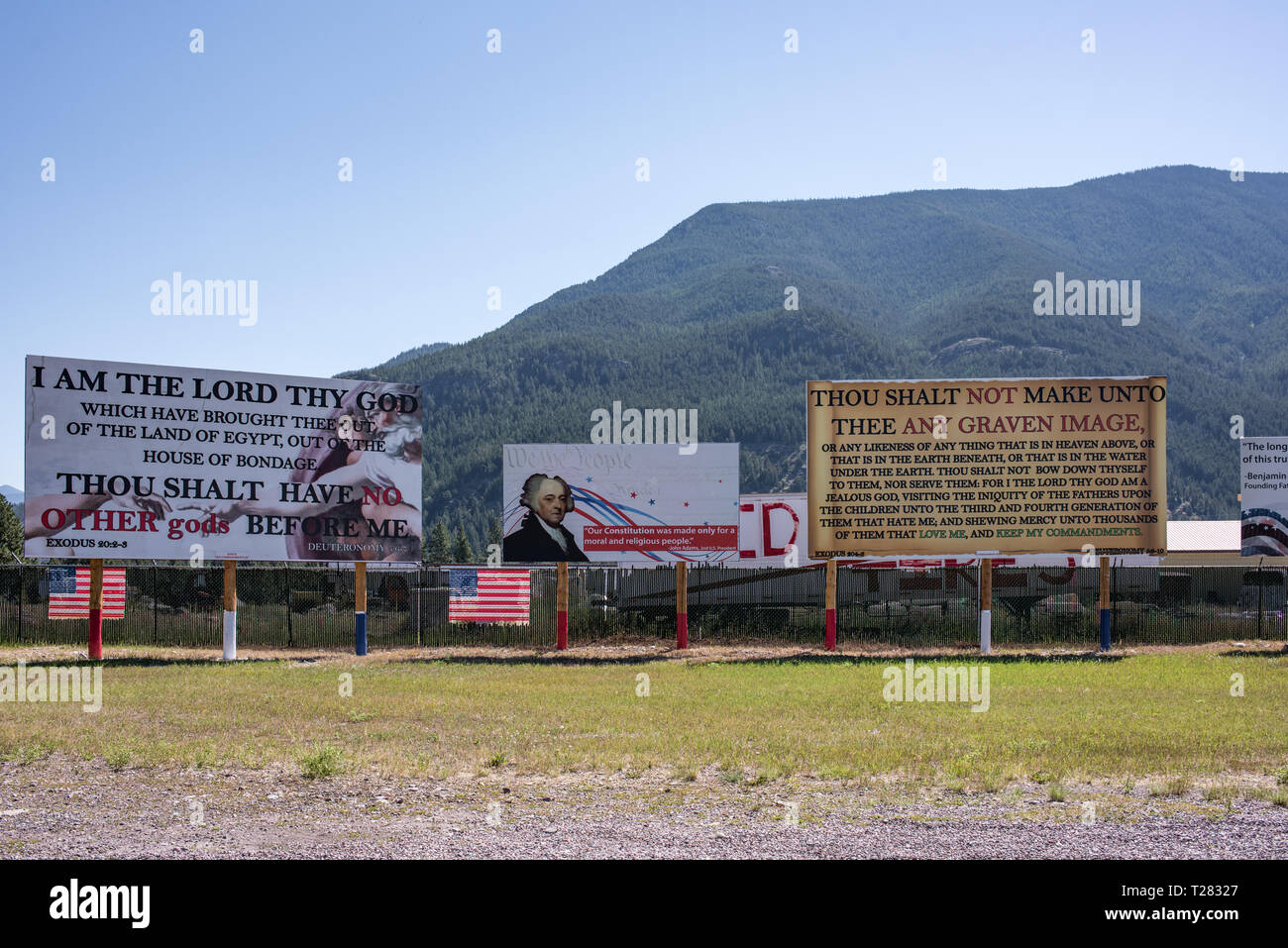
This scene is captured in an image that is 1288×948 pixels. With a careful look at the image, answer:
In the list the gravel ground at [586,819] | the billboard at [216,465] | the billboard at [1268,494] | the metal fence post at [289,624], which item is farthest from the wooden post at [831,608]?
the gravel ground at [586,819]

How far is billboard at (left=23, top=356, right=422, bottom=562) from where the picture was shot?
25.8 meters

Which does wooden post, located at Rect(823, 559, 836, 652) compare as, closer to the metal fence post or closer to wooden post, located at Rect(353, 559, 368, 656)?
wooden post, located at Rect(353, 559, 368, 656)

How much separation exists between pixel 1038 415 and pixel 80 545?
21991 millimetres

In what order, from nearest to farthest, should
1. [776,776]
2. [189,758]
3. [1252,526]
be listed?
[776,776] → [189,758] → [1252,526]

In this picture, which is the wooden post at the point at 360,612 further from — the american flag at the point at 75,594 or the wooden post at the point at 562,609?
the american flag at the point at 75,594

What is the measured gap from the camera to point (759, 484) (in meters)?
158

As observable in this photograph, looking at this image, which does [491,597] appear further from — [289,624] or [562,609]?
[289,624]

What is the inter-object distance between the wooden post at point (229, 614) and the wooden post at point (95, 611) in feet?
8.73

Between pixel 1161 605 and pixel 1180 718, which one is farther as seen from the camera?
pixel 1161 605

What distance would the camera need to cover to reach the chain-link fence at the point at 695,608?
103 ft

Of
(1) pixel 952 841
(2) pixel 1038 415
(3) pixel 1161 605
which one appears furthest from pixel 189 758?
(3) pixel 1161 605

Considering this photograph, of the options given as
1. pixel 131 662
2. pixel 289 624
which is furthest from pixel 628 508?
pixel 131 662
